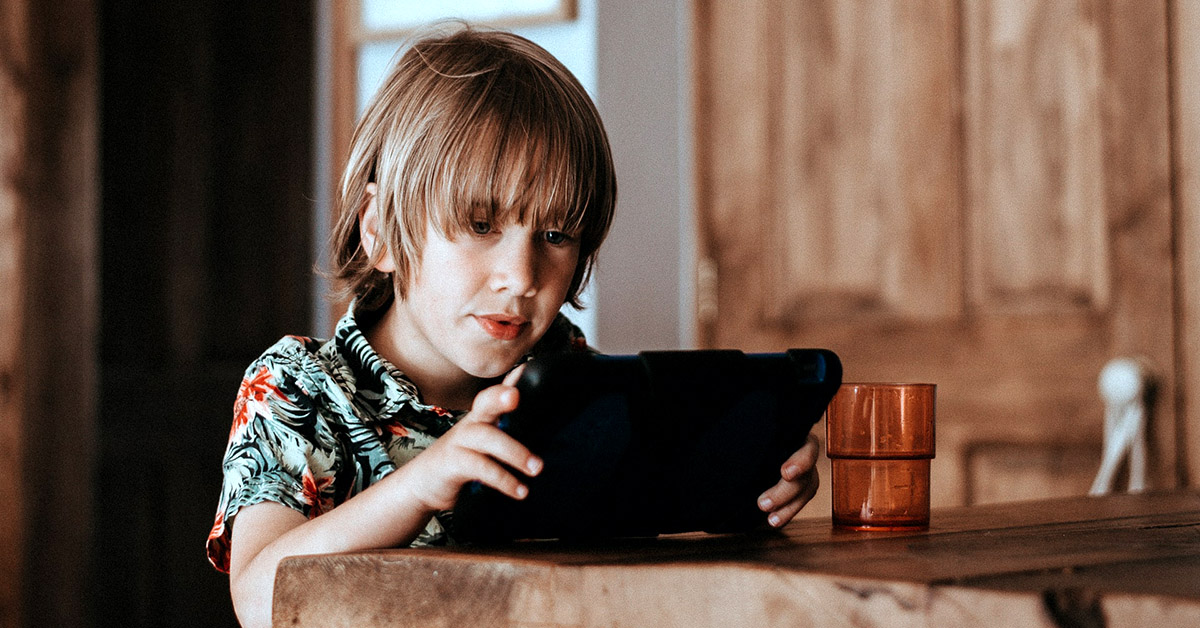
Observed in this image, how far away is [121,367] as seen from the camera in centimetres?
313

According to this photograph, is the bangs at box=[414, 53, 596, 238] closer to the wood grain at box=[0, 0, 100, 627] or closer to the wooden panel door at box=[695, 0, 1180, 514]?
the wooden panel door at box=[695, 0, 1180, 514]

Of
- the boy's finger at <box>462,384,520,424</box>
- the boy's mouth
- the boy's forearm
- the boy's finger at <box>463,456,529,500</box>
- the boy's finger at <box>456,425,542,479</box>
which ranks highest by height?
the boy's mouth

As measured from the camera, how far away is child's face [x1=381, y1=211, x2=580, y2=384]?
107 cm

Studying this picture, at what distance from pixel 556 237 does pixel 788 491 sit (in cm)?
37

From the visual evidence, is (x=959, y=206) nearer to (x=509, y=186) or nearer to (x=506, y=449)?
(x=509, y=186)

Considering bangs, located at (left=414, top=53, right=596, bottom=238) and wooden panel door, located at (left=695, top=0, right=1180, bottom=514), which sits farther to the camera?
wooden panel door, located at (left=695, top=0, right=1180, bottom=514)

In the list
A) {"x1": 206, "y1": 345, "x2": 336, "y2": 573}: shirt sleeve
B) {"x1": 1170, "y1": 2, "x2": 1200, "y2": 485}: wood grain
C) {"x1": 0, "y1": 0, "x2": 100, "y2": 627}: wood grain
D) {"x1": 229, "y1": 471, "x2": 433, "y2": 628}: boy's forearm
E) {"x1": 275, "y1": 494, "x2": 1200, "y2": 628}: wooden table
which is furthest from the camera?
{"x1": 0, "y1": 0, "x2": 100, "y2": 627}: wood grain

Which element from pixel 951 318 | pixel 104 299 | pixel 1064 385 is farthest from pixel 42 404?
pixel 1064 385

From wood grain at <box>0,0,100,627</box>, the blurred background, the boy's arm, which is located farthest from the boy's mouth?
wood grain at <box>0,0,100,627</box>

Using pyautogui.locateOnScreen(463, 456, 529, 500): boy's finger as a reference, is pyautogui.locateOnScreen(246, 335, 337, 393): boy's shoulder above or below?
above

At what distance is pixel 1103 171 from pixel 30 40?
201 cm

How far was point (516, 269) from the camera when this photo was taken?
105cm

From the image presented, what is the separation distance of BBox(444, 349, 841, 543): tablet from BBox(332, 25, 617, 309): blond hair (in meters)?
0.36

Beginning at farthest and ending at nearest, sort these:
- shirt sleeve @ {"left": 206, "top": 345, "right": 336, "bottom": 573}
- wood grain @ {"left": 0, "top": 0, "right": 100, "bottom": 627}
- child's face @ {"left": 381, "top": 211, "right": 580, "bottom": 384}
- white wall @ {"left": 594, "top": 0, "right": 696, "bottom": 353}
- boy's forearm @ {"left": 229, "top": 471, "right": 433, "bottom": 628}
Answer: white wall @ {"left": 594, "top": 0, "right": 696, "bottom": 353}
wood grain @ {"left": 0, "top": 0, "right": 100, "bottom": 627}
child's face @ {"left": 381, "top": 211, "right": 580, "bottom": 384}
shirt sleeve @ {"left": 206, "top": 345, "right": 336, "bottom": 573}
boy's forearm @ {"left": 229, "top": 471, "right": 433, "bottom": 628}
